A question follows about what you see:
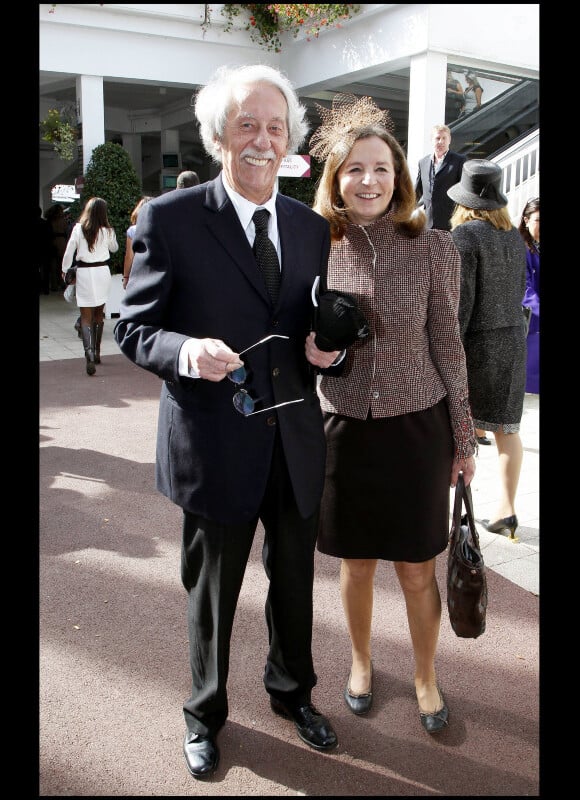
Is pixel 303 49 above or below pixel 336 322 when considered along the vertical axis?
above

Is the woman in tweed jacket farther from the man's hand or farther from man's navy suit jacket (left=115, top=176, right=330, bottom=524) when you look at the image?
the man's hand

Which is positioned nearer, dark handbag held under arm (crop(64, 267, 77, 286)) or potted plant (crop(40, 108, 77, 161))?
dark handbag held under arm (crop(64, 267, 77, 286))

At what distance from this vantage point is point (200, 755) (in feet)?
8.27

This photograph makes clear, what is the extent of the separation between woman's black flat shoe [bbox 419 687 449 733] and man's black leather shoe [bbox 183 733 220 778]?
76cm

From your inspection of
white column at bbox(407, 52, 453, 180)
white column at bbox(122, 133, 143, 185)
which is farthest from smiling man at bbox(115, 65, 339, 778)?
white column at bbox(122, 133, 143, 185)

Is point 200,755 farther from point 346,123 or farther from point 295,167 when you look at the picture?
point 295,167

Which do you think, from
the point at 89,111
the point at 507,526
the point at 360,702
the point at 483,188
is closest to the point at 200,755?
the point at 360,702

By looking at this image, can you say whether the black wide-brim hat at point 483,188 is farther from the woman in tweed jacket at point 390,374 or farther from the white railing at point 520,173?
the white railing at point 520,173

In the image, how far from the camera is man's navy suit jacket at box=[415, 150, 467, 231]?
8734 millimetres

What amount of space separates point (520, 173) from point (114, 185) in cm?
667

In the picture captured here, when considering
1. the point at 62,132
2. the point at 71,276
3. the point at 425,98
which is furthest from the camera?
the point at 62,132

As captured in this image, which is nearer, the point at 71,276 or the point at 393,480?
the point at 393,480
